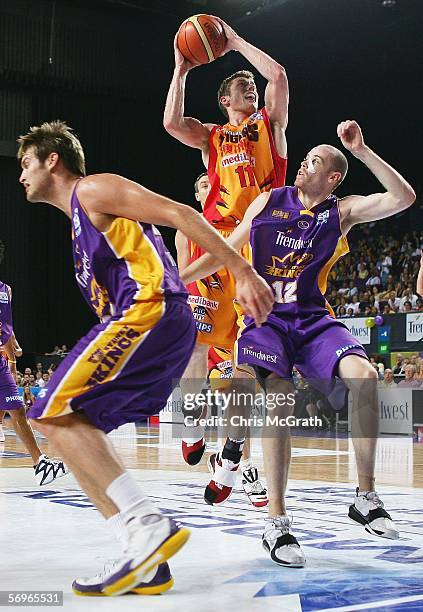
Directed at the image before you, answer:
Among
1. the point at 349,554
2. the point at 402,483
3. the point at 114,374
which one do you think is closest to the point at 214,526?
the point at 349,554

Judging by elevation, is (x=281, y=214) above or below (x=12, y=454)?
above

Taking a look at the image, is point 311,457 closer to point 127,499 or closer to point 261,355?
point 261,355

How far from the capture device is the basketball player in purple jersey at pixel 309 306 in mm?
3377

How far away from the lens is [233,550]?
11.1 feet

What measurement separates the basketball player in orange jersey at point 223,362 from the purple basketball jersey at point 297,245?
0.56 metres

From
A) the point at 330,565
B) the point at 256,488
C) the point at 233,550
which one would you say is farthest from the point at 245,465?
the point at 330,565

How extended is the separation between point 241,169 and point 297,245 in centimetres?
122

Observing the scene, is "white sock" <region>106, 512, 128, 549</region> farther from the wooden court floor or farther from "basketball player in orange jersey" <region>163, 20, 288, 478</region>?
the wooden court floor

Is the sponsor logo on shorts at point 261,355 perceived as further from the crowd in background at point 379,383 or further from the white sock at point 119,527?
the crowd in background at point 379,383

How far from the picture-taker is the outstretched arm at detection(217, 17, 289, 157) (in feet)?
15.4

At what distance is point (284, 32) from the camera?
17703mm

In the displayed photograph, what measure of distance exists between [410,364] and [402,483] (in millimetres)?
6548

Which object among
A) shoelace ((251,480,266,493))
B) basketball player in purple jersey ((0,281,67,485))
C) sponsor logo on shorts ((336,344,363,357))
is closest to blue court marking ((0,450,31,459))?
basketball player in purple jersey ((0,281,67,485))

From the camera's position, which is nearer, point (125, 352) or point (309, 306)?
point (125, 352)
